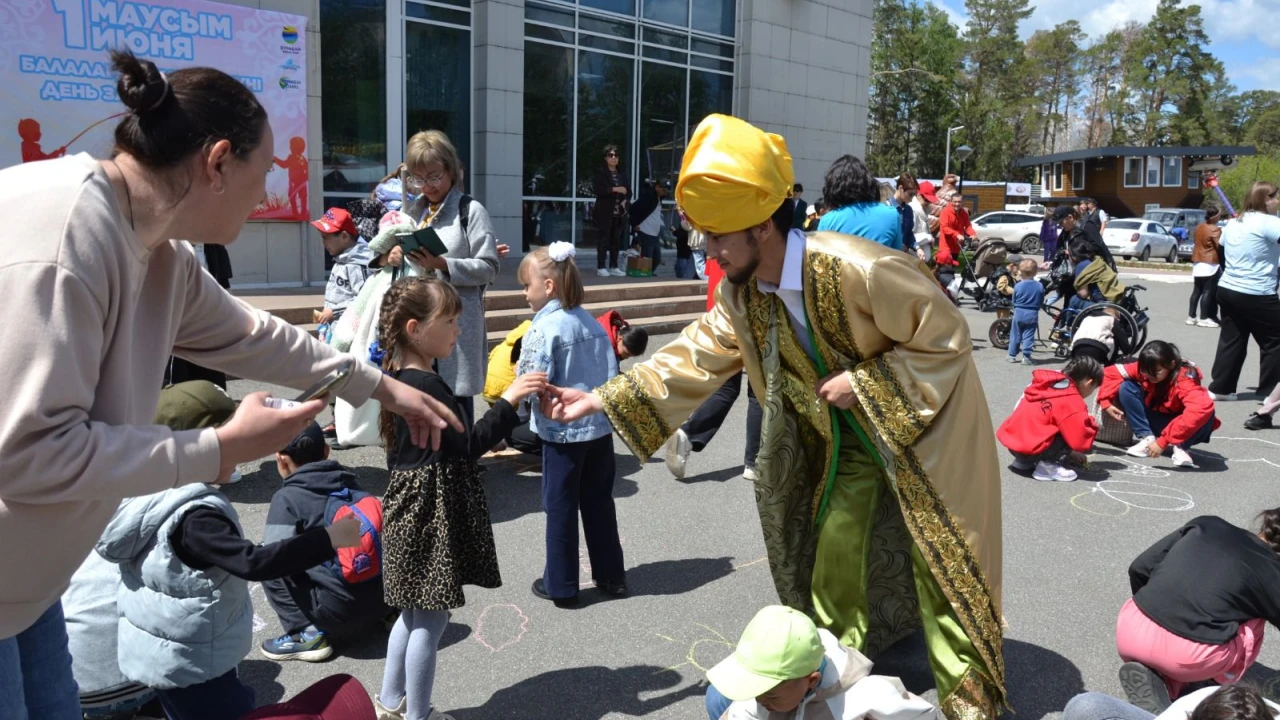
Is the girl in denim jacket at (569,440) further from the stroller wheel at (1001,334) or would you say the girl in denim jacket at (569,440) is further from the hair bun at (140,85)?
the stroller wheel at (1001,334)

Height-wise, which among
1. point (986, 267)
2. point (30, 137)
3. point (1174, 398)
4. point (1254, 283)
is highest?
point (30, 137)

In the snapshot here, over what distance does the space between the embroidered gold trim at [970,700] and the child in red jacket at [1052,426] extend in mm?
3596

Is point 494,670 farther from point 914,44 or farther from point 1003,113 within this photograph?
point 1003,113

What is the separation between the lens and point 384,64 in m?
12.9

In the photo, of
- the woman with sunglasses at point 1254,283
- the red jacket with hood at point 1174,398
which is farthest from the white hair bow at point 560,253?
the woman with sunglasses at point 1254,283

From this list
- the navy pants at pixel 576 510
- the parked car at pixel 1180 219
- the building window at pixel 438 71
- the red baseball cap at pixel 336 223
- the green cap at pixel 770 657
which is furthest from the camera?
the parked car at pixel 1180 219

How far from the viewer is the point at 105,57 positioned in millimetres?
9219

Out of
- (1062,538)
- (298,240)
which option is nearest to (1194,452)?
(1062,538)

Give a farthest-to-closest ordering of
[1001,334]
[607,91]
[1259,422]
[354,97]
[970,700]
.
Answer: [607,91], [354,97], [1001,334], [1259,422], [970,700]

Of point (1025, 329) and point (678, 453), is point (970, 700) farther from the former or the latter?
point (1025, 329)

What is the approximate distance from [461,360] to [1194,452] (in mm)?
5201

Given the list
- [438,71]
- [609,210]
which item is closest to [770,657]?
[609,210]

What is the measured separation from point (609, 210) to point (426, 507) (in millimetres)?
11514

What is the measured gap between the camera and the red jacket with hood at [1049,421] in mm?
6461
